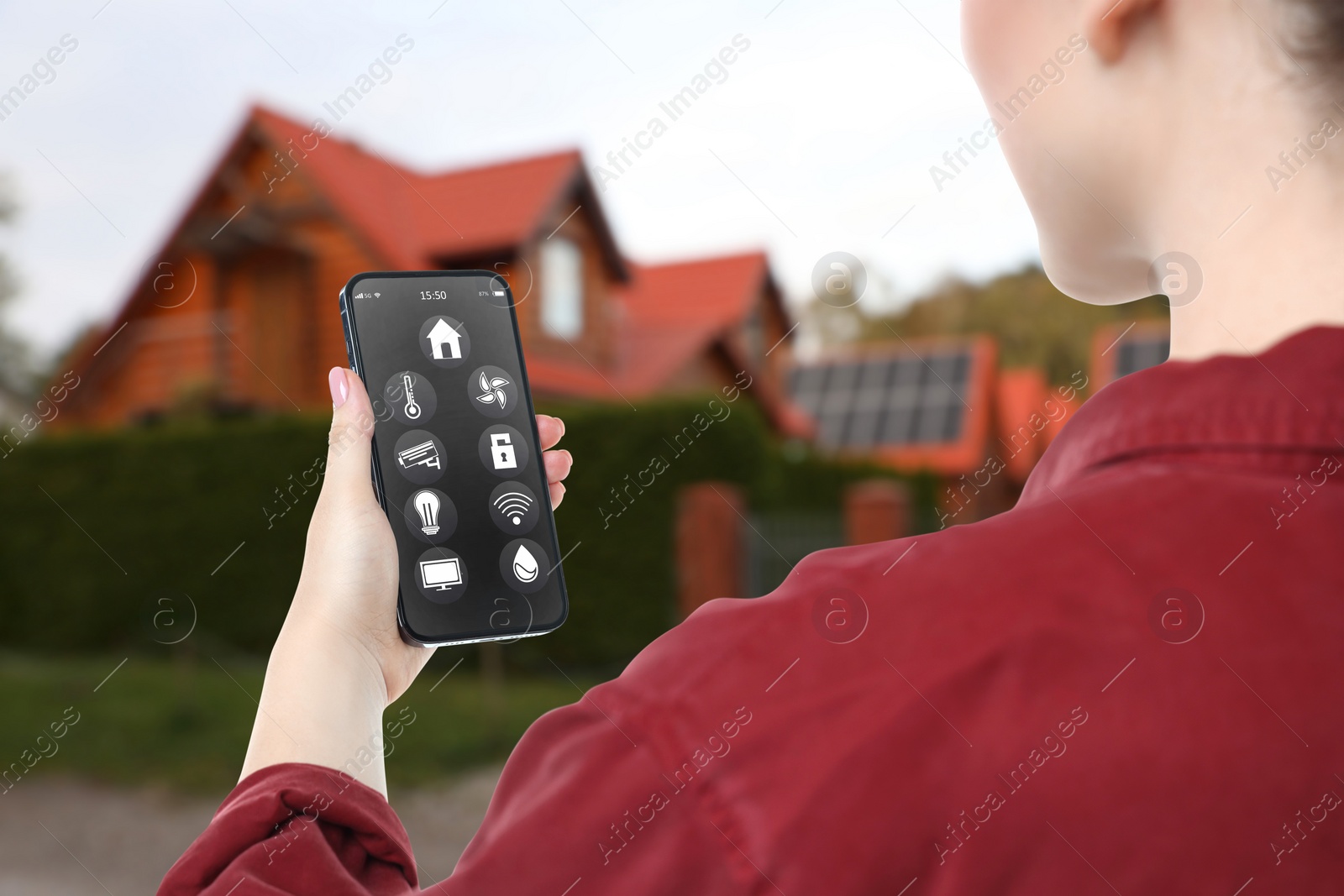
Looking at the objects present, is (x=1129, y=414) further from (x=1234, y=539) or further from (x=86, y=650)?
(x=86, y=650)

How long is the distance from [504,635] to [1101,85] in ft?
2.64

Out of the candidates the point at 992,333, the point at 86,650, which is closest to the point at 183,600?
the point at 86,650

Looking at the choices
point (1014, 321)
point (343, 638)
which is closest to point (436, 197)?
point (343, 638)

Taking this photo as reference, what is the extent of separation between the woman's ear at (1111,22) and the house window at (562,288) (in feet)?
41.5

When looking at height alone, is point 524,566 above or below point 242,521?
above

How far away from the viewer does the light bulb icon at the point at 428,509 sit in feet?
3.72

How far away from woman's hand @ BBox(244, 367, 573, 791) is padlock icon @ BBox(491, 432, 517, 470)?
0.50ft

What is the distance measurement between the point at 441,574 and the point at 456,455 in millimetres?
140

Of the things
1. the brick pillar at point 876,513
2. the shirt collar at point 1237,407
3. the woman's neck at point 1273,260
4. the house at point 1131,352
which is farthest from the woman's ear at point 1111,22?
the house at point 1131,352

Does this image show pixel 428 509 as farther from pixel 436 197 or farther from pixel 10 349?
pixel 10 349

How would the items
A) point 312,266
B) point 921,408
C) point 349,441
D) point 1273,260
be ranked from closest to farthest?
point 1273,260
point 349,441
point 312,266
point 921,408

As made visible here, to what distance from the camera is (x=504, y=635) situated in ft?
3.93

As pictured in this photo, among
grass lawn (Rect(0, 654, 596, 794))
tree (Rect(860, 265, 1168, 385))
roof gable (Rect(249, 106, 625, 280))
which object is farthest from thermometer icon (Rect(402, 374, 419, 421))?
tree (Rect(860, 265, 1168, 385))

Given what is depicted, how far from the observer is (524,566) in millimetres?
1216
